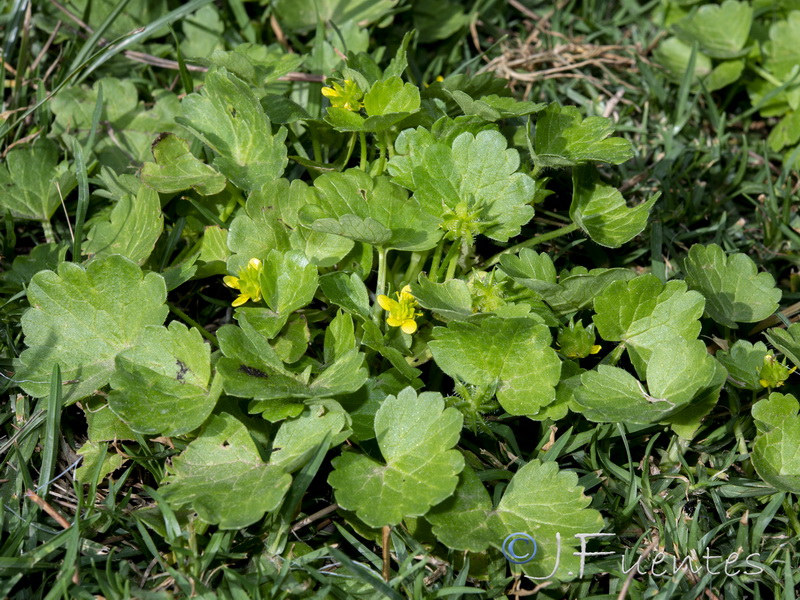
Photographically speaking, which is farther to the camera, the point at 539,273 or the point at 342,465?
the point at 539,273

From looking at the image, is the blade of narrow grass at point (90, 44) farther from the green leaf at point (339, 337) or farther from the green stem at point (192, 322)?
the green leaf at point (339, 337)

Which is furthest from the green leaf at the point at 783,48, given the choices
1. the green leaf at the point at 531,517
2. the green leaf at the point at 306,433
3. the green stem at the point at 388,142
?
the green leaf at the point at 306,433

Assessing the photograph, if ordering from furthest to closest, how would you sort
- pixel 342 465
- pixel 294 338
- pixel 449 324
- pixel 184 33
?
pixel 184 33
pixel 294 338
pixel 449 324
pixel 342 465

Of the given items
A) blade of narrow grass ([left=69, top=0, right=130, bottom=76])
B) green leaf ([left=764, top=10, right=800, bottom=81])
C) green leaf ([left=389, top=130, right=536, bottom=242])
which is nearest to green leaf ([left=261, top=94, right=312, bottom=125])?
green leaf ([left=389, top=130, right=536, bottom=242])

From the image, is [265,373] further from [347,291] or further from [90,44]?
[90,44]

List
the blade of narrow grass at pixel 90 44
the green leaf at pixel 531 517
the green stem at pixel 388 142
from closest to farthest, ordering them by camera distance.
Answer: the green leaf at pixel 531 517 → the green stem at pixel 388 142 → the blade of narrow grass at pixel 90 44

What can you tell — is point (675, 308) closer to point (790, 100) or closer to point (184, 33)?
point (790, 100)

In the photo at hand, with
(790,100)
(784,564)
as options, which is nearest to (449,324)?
(784,564)
